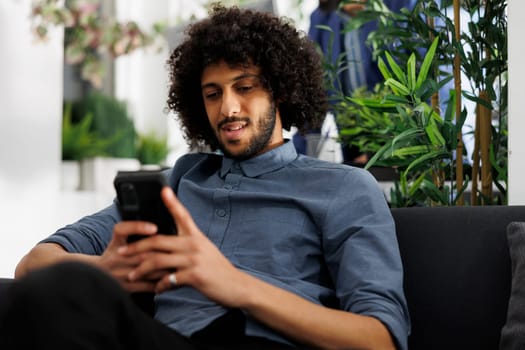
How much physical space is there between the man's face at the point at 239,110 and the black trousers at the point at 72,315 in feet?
2.20

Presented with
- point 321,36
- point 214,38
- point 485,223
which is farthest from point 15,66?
point 485,223

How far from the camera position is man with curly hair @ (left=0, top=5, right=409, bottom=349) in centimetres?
124

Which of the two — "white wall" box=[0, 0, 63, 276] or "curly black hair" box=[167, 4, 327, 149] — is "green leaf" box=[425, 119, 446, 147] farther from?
"white wall" box=[0, 0, 63, 276]

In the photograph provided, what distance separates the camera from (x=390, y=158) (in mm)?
2381

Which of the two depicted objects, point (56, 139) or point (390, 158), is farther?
point (56, 139)

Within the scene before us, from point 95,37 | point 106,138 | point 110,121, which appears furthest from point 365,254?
point 110,121

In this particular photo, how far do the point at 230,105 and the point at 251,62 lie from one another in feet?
0.53

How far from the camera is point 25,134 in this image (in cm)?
416

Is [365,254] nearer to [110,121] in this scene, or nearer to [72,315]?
[72,315]

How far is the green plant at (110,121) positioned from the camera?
17.4ft

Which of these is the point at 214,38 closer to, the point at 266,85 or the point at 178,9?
the point at 266,85

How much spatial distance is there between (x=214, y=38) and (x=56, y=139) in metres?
2.59

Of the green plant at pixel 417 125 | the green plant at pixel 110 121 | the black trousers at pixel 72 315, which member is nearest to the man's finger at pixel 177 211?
the black trousers at pixel 72 315

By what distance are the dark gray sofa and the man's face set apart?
40cm
